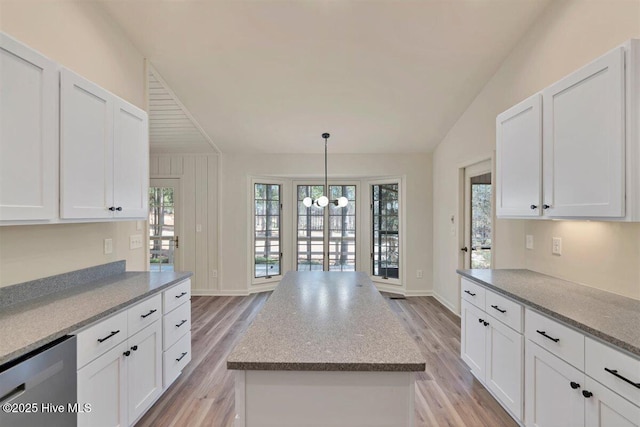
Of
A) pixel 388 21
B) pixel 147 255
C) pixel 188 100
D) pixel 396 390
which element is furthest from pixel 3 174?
pixel 388 21

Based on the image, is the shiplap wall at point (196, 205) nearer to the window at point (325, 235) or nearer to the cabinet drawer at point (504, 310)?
the window at point (325, 235)

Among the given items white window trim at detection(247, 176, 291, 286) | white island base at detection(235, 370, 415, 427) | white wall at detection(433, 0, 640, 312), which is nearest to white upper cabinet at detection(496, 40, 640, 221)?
white wall at detection(433, 0, 640, 312)

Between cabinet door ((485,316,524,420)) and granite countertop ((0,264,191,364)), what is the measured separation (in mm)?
2379

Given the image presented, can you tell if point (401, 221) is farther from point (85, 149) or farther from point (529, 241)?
point (85, 149)

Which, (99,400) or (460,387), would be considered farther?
(460,387)

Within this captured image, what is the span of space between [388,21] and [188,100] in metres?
2.45

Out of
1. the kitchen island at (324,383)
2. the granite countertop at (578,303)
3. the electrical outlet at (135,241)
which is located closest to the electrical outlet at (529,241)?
the granite countertop at (578,303)

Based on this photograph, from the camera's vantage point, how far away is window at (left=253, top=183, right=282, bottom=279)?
5.07m

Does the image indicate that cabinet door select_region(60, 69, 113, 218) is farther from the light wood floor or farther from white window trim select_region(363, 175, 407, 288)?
white window trim select_region(363, 175, 407, 288)

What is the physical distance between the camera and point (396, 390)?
3.54ft

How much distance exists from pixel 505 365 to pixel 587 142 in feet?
4.82

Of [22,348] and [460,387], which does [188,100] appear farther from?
[460,387]

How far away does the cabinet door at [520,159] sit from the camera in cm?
197

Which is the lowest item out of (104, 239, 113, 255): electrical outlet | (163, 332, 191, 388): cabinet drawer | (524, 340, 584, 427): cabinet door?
(163, 332, 191, 388): cabinet drawer
